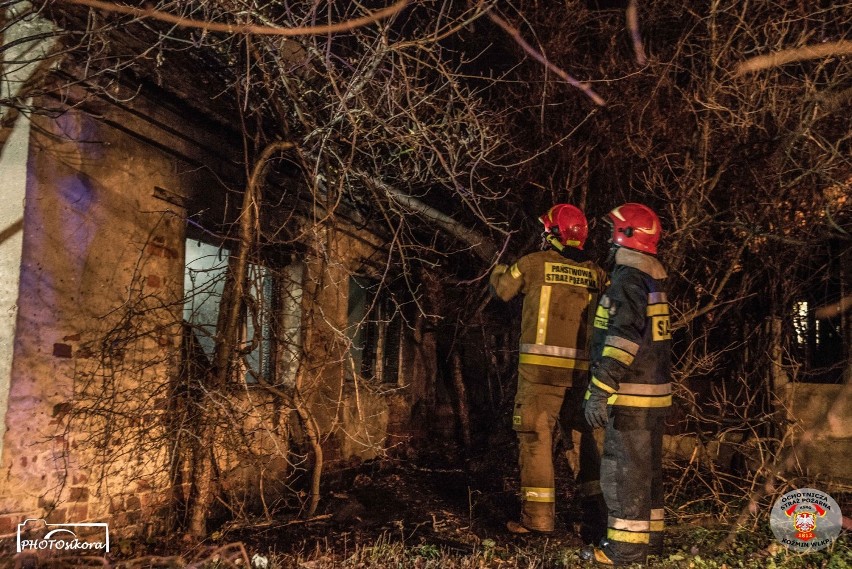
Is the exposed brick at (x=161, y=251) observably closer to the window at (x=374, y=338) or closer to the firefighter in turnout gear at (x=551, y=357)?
the firefighter in turnout gear at (x=551, y=357)

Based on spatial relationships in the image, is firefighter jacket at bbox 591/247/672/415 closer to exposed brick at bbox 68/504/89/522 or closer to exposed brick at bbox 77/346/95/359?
exposed brick at bbox 77/346/95/359

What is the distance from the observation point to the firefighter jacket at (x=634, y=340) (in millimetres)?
4348

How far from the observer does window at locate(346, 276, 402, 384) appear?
8.36 metres

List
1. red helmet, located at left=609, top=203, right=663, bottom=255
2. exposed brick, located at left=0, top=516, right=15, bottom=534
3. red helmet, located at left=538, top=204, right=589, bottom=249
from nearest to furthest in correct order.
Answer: exposed brick, located at left=0, top=516, right=15, bottom=534 < red helmet, located at left=609, top=203, right=663, bottom=255 < red helmet, located at left=538, top=204, right=589, bottom=249

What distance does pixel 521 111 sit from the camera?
7.33 metres

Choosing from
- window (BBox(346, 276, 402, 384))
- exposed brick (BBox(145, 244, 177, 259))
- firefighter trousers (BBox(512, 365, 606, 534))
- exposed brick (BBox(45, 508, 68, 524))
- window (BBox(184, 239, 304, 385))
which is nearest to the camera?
exposed brick (BBox(45, 508, 68, 524))

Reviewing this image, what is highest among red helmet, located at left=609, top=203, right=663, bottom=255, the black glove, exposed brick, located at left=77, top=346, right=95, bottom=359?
red helmet, located at left=609, top=203, right=663, bottom=255

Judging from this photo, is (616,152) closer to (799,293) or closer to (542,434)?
(799,293)

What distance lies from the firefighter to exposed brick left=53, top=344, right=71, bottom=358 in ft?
11.0

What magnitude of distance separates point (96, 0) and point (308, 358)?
3042 mm

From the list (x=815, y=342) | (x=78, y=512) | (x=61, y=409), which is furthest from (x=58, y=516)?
(x=815, y=342)

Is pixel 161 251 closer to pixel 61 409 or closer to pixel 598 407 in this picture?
pixel 61 409

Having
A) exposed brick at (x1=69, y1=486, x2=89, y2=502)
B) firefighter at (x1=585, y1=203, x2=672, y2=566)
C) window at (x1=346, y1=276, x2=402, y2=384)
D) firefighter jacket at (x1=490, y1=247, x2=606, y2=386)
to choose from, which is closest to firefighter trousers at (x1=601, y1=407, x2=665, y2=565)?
firefighter at (x1=585, y1=203, x2=672, y2=566)

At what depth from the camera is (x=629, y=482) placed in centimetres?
436
